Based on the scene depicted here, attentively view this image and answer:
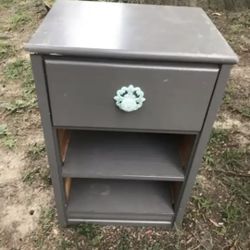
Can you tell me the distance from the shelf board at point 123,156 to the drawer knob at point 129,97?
1.00 ft

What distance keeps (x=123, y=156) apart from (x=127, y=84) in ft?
1.16

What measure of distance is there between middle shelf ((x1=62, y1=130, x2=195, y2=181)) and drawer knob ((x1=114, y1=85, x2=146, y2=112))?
294mm

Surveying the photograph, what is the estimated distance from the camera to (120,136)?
1.11m

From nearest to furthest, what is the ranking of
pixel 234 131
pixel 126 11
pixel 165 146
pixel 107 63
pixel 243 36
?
1. pixel 107 63
2. pixel 126 11
3. pixel 165 146
4. pixel 234 131
5. pixel 243 36

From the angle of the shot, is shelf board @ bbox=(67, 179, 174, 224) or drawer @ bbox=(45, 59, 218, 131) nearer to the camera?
drawer @ bbox=(45, 59, 218, 131)

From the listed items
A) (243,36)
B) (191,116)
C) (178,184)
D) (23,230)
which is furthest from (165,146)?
(243,36)

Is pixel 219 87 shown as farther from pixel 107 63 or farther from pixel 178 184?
pixel 178 184

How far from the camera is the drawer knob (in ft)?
2.43

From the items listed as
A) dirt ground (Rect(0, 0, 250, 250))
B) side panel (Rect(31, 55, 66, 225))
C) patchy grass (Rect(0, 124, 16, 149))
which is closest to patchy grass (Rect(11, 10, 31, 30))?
dirt ground (Rect(0, 0, 250, 250))

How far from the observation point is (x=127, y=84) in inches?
29.1

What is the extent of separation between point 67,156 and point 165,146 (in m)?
0.34

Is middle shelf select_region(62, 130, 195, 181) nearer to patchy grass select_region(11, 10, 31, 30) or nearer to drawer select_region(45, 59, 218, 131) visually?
drawer select_region(45, 59, 218, 131)

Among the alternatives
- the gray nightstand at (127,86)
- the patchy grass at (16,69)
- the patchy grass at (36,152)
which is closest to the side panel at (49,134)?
the gray nightstand at (127,86)

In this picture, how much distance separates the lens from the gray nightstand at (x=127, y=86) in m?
0.71
